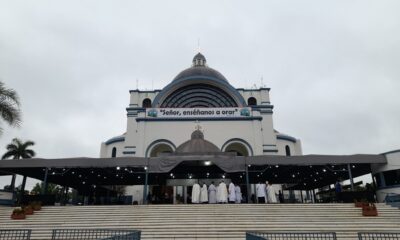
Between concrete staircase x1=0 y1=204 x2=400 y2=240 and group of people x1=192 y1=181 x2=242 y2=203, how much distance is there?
1.87m

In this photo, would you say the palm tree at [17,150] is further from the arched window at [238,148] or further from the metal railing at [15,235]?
the metal railing at [15,235]

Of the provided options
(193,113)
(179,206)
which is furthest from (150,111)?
(179,206)

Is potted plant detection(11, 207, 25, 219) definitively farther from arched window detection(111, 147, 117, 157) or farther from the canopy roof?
arched window detection(111, 147, 117, 157)

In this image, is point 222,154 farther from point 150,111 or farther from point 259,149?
point 150,111

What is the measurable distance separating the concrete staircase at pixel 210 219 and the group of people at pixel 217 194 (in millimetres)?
1870

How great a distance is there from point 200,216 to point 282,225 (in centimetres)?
345

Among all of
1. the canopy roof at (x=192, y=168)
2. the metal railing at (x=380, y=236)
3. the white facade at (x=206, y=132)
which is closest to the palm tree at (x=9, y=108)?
the canopy roof at (x=192, y=168)

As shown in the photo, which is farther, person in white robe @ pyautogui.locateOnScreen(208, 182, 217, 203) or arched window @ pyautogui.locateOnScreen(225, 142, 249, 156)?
arched window @ pyautogui.locateOnScreen(225, 142, 249, 156)

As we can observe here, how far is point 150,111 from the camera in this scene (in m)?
25.7

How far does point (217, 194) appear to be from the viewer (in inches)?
626

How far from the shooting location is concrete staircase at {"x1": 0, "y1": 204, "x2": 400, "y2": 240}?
35.2ft

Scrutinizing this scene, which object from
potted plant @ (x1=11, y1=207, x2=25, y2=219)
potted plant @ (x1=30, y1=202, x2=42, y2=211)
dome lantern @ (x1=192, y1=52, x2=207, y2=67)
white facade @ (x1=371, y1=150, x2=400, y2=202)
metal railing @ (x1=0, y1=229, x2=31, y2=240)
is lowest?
Answer: metal railing @ (x1=0, y1=229, x2=31, y2=240)

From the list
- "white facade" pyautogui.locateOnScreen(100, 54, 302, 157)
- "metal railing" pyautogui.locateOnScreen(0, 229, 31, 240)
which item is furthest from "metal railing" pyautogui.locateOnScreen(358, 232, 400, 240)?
"white facade" pyautogui.locateOnScreen(100, 54, 302, 157)

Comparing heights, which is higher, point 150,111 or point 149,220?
point 150,111
